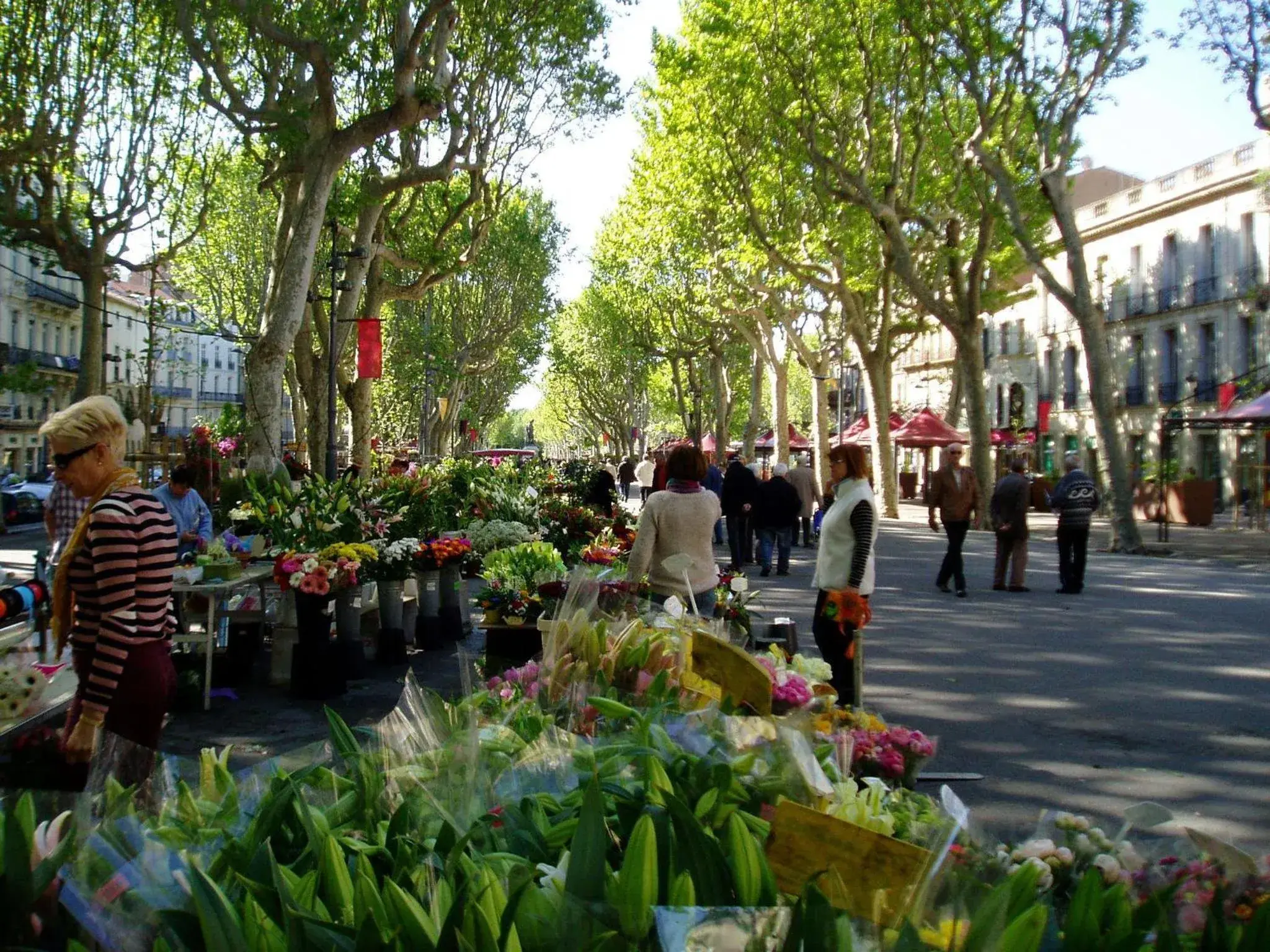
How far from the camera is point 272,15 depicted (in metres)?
14.2

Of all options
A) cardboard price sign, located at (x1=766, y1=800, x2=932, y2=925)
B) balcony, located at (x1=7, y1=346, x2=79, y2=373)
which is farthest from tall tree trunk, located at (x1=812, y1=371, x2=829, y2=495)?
balcony, located at (x1=7, y1=346, x2=79, y2=373)

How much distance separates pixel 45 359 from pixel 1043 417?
153ft

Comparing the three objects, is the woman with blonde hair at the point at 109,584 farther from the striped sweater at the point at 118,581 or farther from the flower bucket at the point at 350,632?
the flower bucket at the point at 350,632

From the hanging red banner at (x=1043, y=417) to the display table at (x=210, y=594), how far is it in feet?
151

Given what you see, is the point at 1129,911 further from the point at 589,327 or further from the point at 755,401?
the point at 589,327

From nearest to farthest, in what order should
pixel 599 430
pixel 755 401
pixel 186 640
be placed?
pixel 186 640
pixel 755 401
pixel 599 430

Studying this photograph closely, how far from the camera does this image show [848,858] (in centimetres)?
194

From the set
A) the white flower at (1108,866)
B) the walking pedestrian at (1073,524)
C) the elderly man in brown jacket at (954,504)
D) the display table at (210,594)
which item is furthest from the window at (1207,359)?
the white flower at (1108,866)

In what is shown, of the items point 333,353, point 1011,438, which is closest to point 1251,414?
point 333,353

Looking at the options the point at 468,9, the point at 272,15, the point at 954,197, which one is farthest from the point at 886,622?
the point at 954,197

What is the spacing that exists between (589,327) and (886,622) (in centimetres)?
5182

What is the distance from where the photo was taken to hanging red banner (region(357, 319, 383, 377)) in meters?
22.4

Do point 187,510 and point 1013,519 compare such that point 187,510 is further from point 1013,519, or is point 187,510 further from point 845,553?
point 1013,519

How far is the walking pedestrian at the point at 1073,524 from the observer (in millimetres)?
15148
